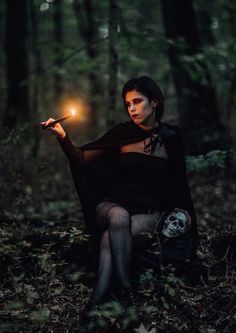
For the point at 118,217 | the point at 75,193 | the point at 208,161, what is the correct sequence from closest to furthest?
1. the point at 118,217
2. the point at 208,161
3. the point at 75,193

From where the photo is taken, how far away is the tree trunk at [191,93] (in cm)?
900

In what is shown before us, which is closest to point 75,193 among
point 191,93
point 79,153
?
point 191,93

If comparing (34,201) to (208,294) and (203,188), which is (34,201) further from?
(208,294)

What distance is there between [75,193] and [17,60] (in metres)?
5.60

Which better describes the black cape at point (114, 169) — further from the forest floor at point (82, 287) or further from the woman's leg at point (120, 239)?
the woman's leg at point (120, 239)

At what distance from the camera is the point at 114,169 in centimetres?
484

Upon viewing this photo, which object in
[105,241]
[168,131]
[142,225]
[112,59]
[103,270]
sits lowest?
[103,270]

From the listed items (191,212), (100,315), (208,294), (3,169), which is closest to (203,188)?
(3,169)

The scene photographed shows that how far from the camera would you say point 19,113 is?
41.2 ft

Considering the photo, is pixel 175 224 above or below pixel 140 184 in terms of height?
below

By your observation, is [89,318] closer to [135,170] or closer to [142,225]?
[142,225]

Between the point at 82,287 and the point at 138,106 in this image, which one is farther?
the point at 138,106

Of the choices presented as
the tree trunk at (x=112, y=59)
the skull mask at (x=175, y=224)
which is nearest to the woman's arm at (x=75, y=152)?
the skull mask at (x=175, y=224)

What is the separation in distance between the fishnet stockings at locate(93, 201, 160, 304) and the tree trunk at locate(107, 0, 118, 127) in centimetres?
340
